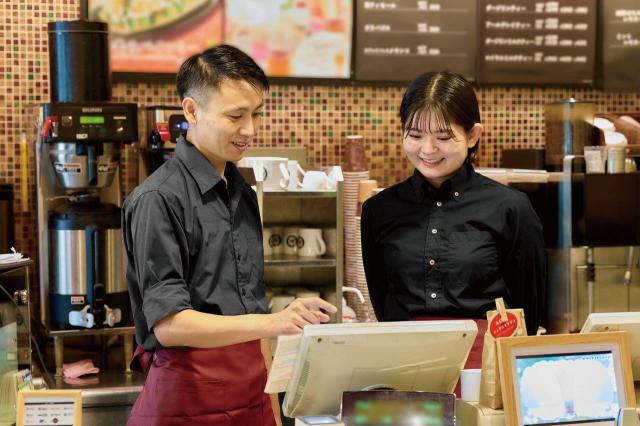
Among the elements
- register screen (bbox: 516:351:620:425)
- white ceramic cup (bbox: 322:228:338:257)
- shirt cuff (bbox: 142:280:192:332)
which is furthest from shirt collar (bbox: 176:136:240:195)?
white ceramic cup (bbox: 322:228:338:257)

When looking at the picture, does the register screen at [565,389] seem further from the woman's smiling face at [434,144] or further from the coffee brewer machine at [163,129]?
the coffee brewer machine at [163,129]

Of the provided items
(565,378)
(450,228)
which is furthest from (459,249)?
(565,378)

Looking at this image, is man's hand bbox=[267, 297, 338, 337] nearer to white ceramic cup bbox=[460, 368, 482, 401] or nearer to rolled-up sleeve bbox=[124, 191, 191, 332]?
rolled-up sleeve bbox=[124, 191, 191, 332]

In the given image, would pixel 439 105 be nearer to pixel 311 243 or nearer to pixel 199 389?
pixel 199 389

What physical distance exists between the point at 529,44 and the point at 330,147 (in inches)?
44.7

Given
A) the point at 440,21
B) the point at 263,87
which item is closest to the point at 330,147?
the point at 440,21

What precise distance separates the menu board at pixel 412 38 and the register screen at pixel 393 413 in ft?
9.67

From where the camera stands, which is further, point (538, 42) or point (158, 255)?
point (538, 42)

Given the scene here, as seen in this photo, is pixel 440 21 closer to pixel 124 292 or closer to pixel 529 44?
pixel 529 44

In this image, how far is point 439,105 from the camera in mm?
2697

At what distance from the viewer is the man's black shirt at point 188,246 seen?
2176 mm

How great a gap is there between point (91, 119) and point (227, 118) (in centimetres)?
165

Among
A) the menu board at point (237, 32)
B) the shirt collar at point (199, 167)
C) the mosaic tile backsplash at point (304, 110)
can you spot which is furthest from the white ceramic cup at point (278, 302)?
the shirt collar at point (199, 167)

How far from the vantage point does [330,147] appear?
190 inches
